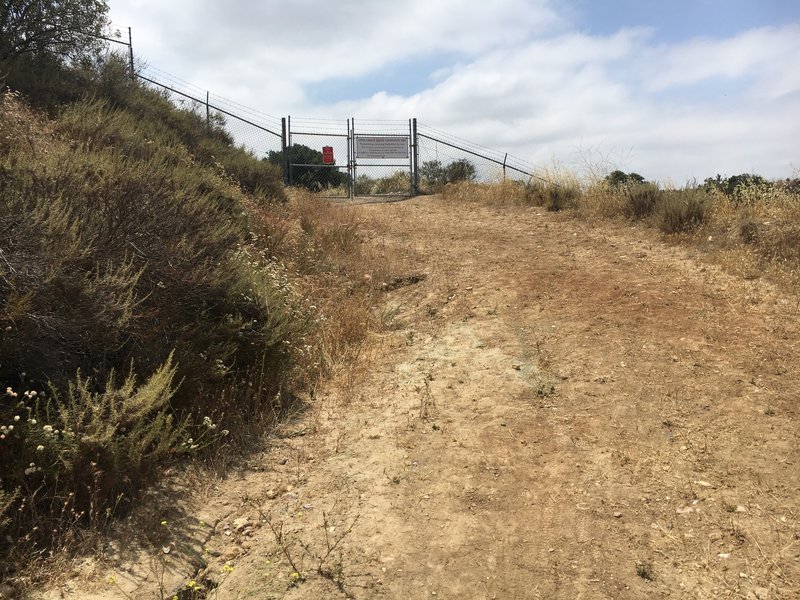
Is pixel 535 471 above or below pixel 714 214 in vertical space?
below

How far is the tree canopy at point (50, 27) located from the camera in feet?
27.2

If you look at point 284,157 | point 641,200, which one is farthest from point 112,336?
point 284,157

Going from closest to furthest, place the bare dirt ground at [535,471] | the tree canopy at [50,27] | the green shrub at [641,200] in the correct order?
1. the bare dirt ground at [535,471]
2. the tree canopy at [50,27]
3. the green shrub at [641,200]

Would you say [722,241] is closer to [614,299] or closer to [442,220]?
[614,299]

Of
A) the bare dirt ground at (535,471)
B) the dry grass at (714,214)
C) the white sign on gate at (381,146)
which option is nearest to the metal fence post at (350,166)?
the white sign on gate at (381,146)

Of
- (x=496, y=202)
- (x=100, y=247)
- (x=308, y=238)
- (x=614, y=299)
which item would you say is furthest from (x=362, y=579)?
(x=496, y=202)

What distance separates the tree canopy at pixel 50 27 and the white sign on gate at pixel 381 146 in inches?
295

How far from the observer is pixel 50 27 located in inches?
346

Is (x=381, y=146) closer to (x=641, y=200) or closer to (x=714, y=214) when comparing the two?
(x=641, y=200)

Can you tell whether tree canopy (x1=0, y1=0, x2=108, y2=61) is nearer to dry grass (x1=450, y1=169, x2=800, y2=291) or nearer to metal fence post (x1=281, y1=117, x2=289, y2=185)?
metal fence post (x1=281, y1=117, x2=289, y2=185)

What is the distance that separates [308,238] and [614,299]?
15.6 feet

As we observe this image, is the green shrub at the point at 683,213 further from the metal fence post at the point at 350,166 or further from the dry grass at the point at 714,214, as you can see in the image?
the metal fence post at the point at 350,166

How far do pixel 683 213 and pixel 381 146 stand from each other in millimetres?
9424

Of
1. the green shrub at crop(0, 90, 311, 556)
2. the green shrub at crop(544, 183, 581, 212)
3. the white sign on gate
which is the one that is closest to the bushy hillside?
the green shrub at crop(0, 90, 311, 556)
